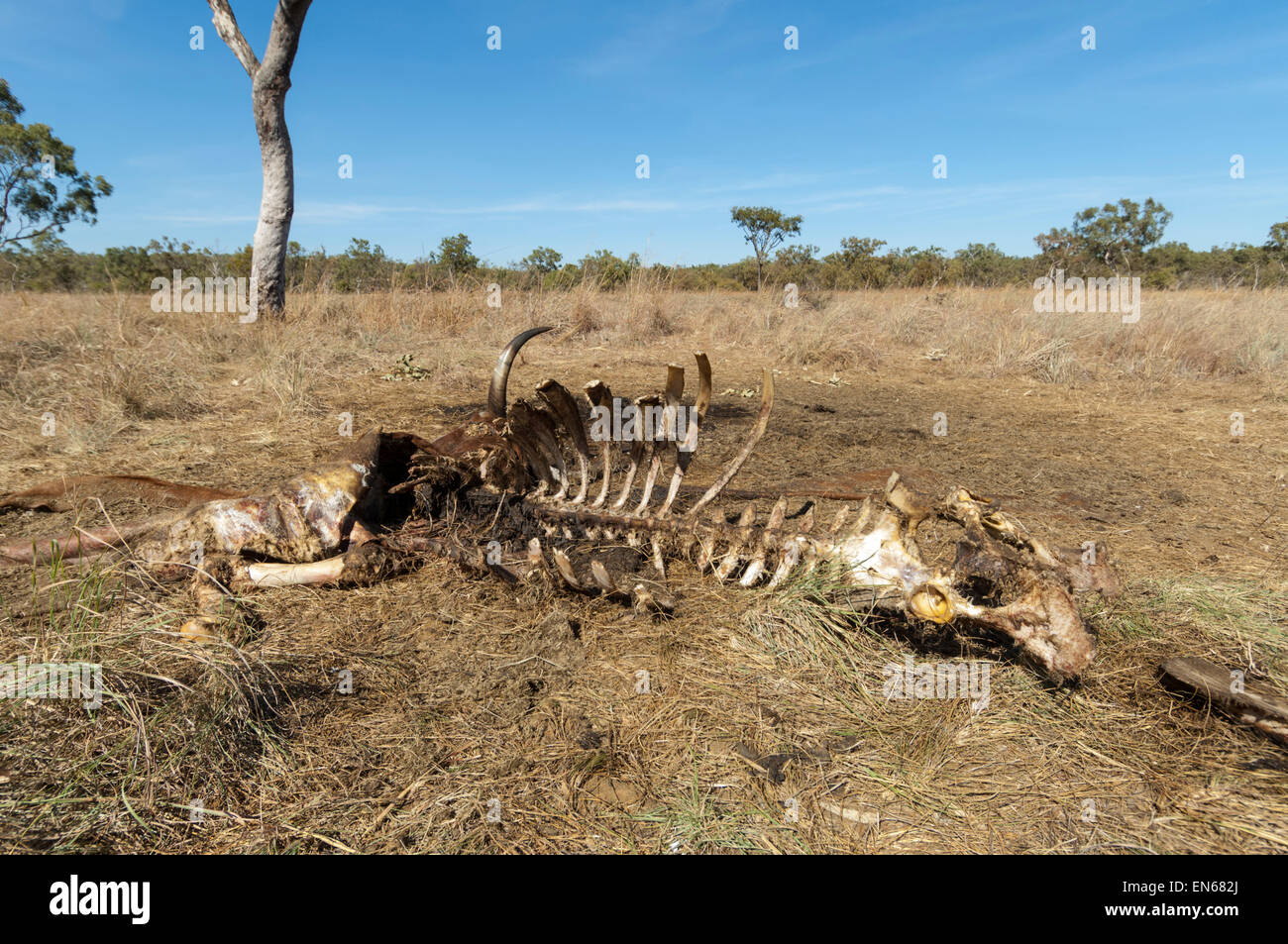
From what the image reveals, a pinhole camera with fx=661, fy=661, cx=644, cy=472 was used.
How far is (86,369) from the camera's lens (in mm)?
5957

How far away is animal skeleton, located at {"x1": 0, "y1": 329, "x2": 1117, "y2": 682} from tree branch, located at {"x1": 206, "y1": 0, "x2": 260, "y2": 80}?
8.03 m

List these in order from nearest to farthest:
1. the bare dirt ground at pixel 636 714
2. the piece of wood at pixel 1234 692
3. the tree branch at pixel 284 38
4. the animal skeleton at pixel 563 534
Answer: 1. the bare dirt ground at pixel 636 714
2. the piece of wood at pixel 1234 692
3. the animal skeleton at pixel 563 534
4. the tree branch at pixel 284 38

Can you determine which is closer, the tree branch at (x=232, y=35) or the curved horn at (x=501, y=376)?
the curved horn at (x=501, y=376)

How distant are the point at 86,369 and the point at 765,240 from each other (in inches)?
883

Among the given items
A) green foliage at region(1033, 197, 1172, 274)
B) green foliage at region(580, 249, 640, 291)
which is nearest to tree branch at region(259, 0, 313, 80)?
green foliage at region(580, 249, 640, 291)

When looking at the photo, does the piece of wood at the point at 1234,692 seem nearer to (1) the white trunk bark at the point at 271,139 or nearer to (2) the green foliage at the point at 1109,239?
(1) the white trunk bark at the point at 271,139

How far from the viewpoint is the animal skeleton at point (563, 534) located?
2.33 m

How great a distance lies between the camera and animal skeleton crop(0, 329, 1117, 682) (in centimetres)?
233

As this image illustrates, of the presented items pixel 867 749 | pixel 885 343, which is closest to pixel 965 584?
pixel 867 749

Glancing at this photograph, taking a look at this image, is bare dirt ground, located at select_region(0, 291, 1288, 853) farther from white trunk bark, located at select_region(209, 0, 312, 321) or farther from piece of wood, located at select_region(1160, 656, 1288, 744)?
white trunk bark, located at select_region(209, 0, 312, 321)

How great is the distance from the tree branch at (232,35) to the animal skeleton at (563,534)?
803 centimetres

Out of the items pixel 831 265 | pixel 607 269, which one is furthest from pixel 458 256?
pixel 831 265

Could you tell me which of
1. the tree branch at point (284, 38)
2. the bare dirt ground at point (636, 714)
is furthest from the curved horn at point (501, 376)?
the tree branch at point (284, 38)
